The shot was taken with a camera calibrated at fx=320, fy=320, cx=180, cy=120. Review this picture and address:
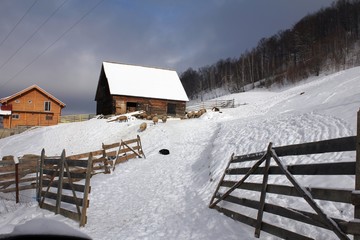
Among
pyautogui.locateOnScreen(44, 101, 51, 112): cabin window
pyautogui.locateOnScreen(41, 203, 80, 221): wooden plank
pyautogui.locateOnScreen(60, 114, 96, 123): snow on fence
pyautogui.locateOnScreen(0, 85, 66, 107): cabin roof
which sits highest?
pyautogui.locateOnScreen(0, 85, 66, 107): cabin roof

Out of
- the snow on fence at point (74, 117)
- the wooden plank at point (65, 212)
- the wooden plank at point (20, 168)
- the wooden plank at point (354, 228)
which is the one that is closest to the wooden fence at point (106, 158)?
the wooden plank at point (20, 168)

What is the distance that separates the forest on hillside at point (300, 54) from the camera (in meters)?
72.6

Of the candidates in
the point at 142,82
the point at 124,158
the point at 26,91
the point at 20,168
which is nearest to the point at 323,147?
the point at 20,168

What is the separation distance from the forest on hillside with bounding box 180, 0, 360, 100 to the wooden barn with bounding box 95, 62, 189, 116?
37.6 meters

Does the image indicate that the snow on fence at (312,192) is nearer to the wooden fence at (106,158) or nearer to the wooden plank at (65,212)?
the wooden plank at (65,212)

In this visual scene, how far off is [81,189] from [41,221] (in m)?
7.23

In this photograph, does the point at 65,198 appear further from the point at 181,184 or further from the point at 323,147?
the point at 323,147

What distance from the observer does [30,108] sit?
53.3 meters

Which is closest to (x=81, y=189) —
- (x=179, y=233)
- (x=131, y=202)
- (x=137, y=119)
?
(x=131, y=202)

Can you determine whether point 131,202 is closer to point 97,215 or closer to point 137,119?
point 97,215

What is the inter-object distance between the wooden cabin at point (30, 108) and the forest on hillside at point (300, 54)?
52298 mm

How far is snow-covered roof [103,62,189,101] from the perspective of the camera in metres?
43.2

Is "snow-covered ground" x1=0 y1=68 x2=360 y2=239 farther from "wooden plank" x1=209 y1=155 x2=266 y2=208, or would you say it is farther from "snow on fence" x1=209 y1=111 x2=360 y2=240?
"snow on fence" x1=209 y1=111 x2=360 y2=240

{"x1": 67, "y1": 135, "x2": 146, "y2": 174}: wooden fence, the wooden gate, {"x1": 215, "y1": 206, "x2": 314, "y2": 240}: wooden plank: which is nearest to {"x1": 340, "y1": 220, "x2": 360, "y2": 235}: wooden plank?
{"x1": 215, "y1": 206, "x2": 314, "y2": 240}: wooden plank
